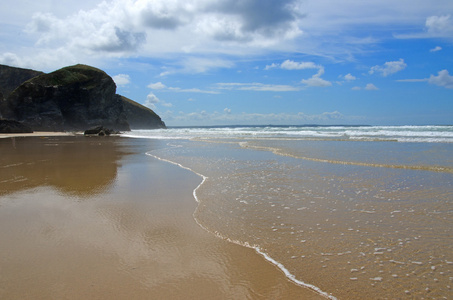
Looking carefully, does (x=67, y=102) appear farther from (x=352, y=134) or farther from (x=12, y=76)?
(x=352, y=134)

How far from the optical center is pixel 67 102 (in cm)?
6184

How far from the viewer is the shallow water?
10.5 feet

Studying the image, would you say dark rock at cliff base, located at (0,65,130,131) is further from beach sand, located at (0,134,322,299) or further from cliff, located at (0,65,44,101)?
beach sand, located at (0,134,322,299)

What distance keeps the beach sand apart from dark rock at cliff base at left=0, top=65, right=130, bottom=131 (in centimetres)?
5909

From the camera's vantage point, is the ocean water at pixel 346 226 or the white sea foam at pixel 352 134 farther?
the white sea foam at pixel 352 134

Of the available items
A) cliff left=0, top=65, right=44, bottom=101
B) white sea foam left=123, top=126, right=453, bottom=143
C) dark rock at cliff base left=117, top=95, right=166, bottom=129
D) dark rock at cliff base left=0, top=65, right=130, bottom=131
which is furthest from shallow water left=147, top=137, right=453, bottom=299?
dark rock at cliff base left=117, top=95, right=166, bottom=129

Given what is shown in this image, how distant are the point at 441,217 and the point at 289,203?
257 centimetres

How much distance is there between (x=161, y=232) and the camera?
15.0 feet

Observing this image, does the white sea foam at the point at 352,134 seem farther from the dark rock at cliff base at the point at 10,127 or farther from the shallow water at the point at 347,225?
the shallow water at the point at 347,225

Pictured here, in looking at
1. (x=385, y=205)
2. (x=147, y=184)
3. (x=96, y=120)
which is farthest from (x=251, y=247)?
(x=96, y=120)

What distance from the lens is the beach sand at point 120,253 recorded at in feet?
9.84

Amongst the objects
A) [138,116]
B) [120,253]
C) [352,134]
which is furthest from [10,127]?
[138,116]

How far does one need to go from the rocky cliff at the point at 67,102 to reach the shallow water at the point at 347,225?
196 ft

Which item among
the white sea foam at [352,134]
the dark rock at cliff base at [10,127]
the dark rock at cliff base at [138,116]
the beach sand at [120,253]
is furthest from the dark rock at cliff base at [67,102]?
the beach sand at [120,253]
